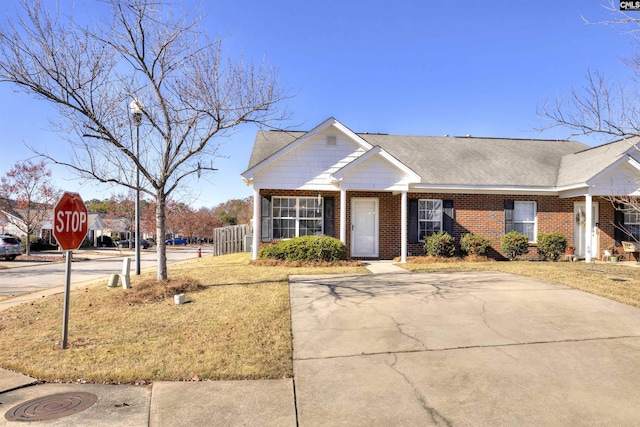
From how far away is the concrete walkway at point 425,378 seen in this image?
3344 millimetres

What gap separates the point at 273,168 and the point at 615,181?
1280cm

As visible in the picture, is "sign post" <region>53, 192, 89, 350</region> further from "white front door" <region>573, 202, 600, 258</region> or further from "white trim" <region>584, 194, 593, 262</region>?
"white front door" <region>573, 202, 600, 258</region>

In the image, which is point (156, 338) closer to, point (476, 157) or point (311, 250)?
point (311, 250)

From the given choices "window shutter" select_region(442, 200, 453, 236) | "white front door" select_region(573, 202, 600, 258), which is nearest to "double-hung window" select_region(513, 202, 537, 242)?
"white front door" select_region(573, 202, 600, 258)

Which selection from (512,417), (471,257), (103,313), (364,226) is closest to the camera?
(512,417)

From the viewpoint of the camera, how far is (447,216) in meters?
14.9

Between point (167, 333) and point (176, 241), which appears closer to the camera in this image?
point (167, 333)

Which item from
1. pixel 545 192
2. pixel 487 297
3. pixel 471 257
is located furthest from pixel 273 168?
pixel 545 192

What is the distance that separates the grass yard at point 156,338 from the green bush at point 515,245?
9.73 meters

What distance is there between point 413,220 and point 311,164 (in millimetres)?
4564

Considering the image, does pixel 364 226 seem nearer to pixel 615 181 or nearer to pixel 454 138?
pixel 454 138

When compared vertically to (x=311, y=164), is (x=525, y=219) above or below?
below

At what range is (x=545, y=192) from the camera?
1513 centimetres

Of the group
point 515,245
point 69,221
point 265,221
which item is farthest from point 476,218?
point 69,221
